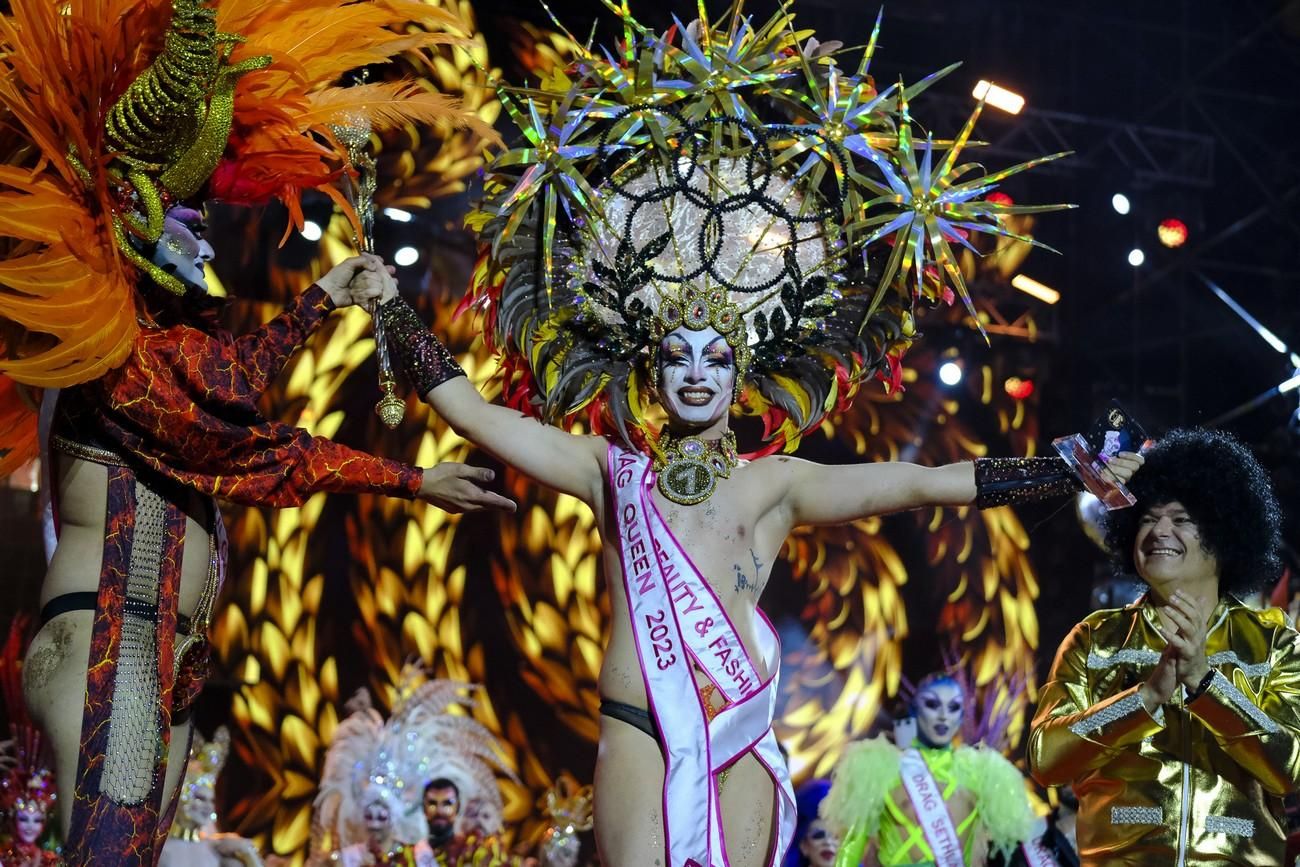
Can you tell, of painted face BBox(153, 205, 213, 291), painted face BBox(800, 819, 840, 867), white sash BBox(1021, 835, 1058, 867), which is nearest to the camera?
painted face BBox(153, 205, 213, 291)

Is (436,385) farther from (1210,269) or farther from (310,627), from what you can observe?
(1210,269)

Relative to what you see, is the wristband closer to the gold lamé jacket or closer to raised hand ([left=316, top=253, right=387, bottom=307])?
the gold lamé jacket

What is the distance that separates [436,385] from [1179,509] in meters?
2.06

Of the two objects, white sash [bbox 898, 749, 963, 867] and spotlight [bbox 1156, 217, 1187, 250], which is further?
spotlight [bbox 1156, 217, 1187, 250]

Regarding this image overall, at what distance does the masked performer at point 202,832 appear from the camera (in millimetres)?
6254

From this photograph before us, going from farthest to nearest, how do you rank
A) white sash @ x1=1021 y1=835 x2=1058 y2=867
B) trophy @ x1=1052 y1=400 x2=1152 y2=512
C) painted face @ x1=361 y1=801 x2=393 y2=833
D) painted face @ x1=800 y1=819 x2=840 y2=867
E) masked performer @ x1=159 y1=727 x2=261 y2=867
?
1. painted face @ x1=361 y1=801 x2=393 y2=833
2. painted face @ x1=800 y1=819 x2=840 y2=867
3. white sash @ x1=1021 y1=835 x2=1058 y2=867
4. masked performer @ x1=159 y1=727 x2=261 y2=867
5. trophy @ x1=1052 y1=400 x2=1152 y2=512

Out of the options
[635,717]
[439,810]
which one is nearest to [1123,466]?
[635,717]

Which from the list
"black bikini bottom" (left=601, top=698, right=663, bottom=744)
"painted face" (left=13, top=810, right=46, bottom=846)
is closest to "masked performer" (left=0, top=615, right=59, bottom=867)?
"painted face" (left=13, top=810, right=46, bottom=846)

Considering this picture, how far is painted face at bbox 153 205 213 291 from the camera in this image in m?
3.63

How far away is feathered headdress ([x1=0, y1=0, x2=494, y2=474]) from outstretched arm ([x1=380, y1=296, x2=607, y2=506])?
66cm

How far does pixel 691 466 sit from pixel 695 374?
0.23 m

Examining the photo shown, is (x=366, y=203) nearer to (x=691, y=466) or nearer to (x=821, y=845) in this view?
(x=691, y=466)

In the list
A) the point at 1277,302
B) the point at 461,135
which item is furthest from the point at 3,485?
the point at 1277,302

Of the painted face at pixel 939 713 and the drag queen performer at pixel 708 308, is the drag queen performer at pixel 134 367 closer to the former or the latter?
the drag queen performer at pixel 708 308
